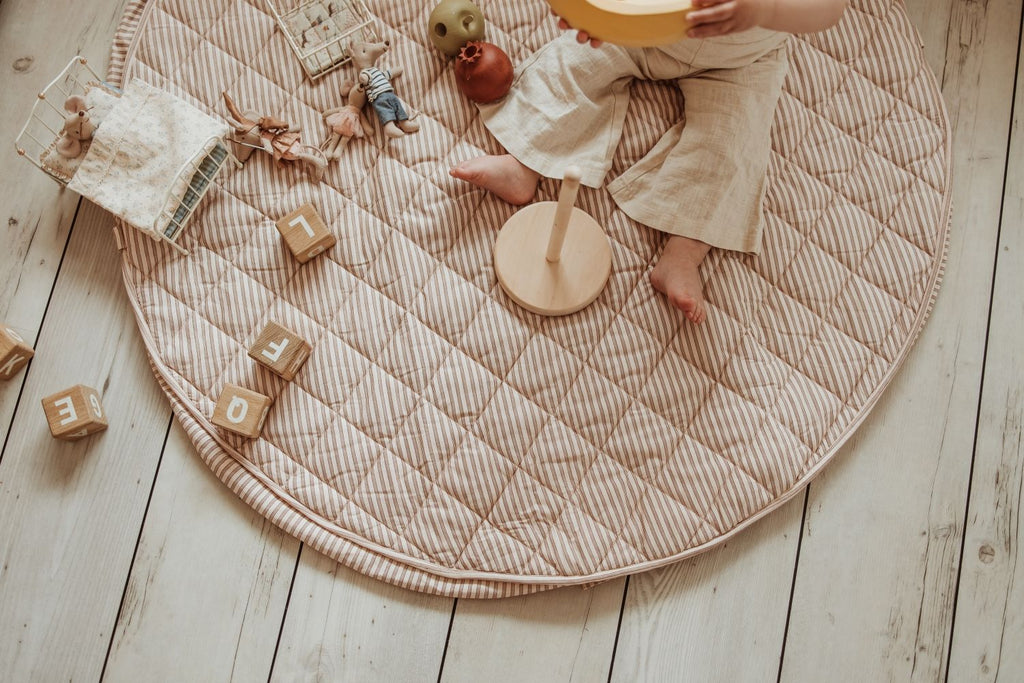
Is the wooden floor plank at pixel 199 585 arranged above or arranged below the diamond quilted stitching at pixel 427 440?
below

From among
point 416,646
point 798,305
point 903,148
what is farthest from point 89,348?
point 903,148

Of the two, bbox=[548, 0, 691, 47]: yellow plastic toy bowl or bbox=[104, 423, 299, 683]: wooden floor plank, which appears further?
bbox=[104, 423, 299, 683]: wooden floor plank

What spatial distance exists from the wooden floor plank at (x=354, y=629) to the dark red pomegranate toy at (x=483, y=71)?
64 centimetres

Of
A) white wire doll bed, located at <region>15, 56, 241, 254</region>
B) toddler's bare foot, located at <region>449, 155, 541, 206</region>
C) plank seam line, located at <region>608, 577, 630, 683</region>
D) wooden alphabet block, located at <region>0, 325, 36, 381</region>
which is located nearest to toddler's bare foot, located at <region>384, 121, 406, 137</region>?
toddler's bare foot, located at <region>449, 155, 541, 206</region>

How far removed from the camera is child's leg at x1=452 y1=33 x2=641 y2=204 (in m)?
1.01

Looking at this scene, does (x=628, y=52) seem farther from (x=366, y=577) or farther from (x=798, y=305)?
(x=366, y=577)

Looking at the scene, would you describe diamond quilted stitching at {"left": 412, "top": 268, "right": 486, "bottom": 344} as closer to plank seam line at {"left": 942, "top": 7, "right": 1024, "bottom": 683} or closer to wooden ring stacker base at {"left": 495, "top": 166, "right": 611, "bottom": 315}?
wooden ring stacker base at {"left": 495, "top": 166, "right": 611, "bottom": 315}

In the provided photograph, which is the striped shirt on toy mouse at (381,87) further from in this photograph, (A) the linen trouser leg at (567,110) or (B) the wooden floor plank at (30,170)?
(B) the wooden floor plank at (30,170)

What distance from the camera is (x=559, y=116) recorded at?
1016mm

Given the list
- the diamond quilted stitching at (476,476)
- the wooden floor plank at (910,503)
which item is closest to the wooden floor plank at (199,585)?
the diamond quilted stitching at (476,476)

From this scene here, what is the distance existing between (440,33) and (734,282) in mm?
511

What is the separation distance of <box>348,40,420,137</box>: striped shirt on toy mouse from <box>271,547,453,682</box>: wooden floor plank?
57cm

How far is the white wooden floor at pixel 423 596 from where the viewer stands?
977 mm

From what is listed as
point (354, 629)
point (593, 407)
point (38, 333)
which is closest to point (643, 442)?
point (593, 407)
